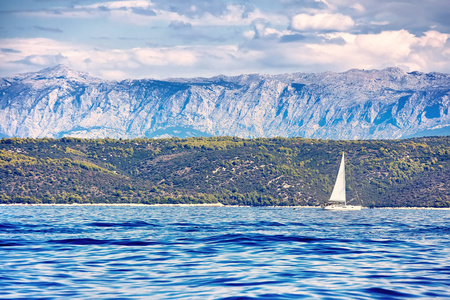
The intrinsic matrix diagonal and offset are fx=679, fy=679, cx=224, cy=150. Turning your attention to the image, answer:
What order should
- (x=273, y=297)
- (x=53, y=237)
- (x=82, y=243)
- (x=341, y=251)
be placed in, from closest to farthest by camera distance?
(x=273, y=297)
(x=341, y=251)
(x=82, y=243)
(x=53, y=237)

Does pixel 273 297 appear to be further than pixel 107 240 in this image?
No

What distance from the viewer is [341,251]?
52.4 m

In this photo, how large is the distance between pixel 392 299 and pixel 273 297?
214 inches

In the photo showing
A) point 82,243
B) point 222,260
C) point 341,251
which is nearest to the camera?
point 222,260

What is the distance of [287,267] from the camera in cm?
4134

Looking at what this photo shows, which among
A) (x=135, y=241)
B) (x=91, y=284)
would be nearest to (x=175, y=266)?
(x=91, y=284)

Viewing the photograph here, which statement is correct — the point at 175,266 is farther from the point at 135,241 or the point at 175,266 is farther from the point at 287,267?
the point at 135,241

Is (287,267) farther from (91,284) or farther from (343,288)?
(91,284)

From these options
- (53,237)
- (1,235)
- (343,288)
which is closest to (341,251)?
(343,288)

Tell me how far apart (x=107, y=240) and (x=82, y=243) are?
3848 millimetres

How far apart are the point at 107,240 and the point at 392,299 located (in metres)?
35.5

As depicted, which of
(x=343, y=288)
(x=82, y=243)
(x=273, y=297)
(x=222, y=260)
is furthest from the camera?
(x=82, y=243)

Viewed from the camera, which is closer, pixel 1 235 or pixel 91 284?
pixel 91 284

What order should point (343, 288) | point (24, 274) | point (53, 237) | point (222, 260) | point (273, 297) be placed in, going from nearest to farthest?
point (273, 297), point (343, 288), point (24, 274), point (222, 260), point (53, 237)
